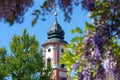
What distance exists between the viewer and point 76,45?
705 cm

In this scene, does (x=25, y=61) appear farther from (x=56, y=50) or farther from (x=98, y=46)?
(x=56, y=50)

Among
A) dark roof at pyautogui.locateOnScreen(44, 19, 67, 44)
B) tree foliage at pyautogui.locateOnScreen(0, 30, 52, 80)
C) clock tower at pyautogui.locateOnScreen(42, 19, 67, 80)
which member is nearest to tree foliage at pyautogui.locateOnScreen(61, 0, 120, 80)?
tree foliage at pyautogui.locateOnScreen(0, 30, 52, 80)

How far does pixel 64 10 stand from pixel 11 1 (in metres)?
0.96

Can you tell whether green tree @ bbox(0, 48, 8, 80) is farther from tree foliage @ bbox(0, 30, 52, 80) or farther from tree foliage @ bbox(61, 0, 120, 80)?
tree foliage @ bbox(61, 0, 120, 80)

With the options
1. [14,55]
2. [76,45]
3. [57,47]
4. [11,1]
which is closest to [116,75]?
[76,45]

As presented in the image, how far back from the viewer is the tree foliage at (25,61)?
28.7 m

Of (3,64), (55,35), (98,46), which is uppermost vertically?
(55,35)

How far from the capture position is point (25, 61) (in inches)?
1164

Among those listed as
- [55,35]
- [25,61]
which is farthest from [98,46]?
[55,35]

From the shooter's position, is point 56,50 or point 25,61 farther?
point 56,50

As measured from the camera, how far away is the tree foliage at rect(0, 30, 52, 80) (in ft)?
94.1

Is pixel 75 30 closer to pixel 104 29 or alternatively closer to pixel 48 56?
pixel 104 29

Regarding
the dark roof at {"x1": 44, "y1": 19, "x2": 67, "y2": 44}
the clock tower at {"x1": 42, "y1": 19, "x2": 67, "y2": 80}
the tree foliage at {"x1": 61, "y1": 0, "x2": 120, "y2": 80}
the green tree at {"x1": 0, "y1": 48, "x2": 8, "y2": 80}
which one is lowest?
the tree foliage at {"x1": 61, "y1": 0, "x2": 120, "y2": 80}

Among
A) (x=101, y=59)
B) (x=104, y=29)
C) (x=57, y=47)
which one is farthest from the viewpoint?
(x=57, y=47)
